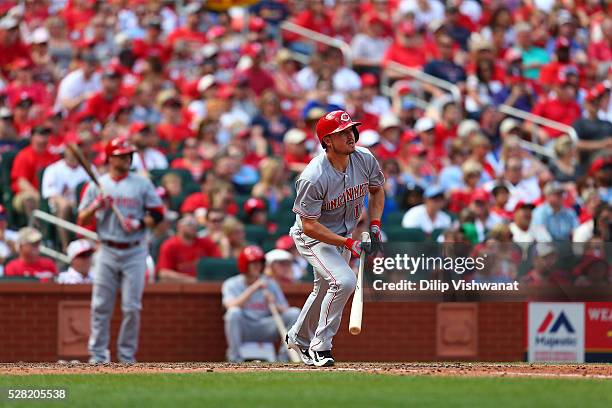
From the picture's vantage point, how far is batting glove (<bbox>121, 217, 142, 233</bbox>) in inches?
490

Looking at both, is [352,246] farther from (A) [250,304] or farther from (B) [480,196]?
(B) [480,196]

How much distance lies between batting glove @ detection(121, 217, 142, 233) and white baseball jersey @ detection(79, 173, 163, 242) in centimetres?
9

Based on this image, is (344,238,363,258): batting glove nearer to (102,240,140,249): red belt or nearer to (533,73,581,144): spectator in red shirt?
Result: (102,240,140,249): red belt

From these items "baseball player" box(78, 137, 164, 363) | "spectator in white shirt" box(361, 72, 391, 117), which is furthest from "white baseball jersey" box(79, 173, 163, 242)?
"spectator in white shirt" box(361, 72, 391, 117)

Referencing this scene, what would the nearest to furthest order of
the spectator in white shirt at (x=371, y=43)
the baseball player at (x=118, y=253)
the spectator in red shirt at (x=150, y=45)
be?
1. the baseball player at (x=118, y=253)
2. the spectator in red shirt at (x=150, y=45)
3. the spectator in white shirt at (x=371, y=43)

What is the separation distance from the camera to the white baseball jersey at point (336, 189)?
9.85 meters

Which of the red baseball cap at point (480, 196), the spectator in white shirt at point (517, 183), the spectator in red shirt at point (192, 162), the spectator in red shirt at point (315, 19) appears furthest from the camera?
the spectator in red shirt at point (315, 19)

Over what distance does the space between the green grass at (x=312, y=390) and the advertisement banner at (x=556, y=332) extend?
4.52 metres

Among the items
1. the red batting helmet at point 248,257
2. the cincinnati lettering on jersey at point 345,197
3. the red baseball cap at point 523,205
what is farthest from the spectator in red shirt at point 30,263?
the red baseball cap at point 523,205

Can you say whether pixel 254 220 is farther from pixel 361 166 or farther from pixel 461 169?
pixel 361 166

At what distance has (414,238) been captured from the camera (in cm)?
1488

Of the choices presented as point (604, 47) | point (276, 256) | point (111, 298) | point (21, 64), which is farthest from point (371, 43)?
point (111, 298)

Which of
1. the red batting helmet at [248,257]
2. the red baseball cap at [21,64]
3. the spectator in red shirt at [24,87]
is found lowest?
the red batting helmet at [248,257]

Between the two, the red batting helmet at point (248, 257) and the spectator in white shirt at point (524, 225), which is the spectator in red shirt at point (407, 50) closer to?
Result: the spectator in white shirt at point (524, 225)
